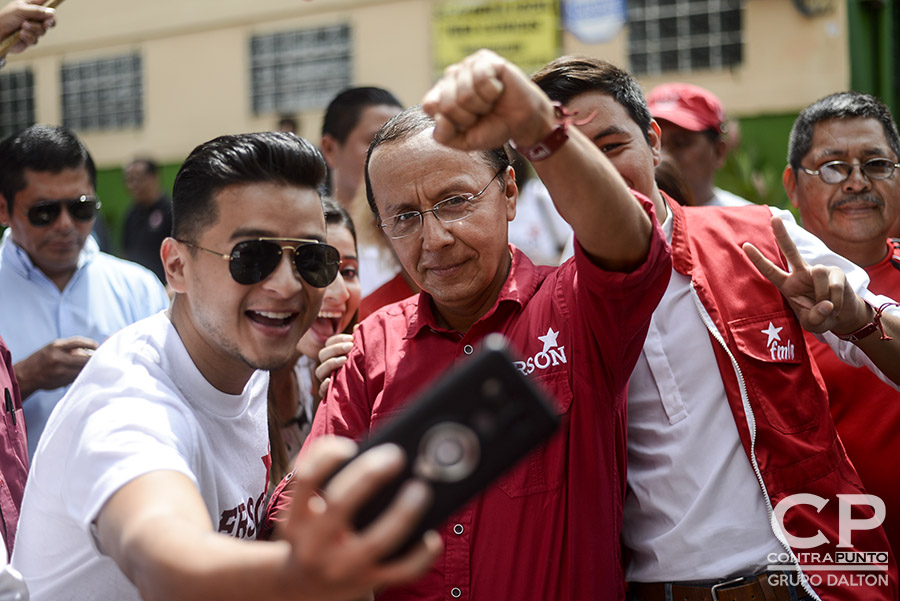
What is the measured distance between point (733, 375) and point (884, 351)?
433 millimetres

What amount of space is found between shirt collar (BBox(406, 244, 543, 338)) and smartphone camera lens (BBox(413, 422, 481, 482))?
114cm

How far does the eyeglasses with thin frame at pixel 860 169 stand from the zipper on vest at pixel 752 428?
1042mm

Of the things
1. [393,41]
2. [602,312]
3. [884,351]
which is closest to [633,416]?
[602,312]

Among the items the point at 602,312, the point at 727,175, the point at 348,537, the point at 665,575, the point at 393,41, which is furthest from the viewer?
the point at 393,41

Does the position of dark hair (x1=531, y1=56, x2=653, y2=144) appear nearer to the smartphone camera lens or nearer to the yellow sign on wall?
the smartphone camera lens

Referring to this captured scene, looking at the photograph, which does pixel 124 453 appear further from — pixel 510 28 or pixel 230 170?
pixel 510 28

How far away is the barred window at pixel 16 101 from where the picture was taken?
14.7 meters

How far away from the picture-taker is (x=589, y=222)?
176 centimetres

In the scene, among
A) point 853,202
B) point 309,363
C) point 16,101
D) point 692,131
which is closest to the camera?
point 853,202

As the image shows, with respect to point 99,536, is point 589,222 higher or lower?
higher

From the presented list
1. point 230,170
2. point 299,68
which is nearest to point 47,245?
point 230,170

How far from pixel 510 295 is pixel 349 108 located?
289 cm

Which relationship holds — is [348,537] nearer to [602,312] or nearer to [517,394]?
[517,394]

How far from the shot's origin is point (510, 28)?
34.0 feet
